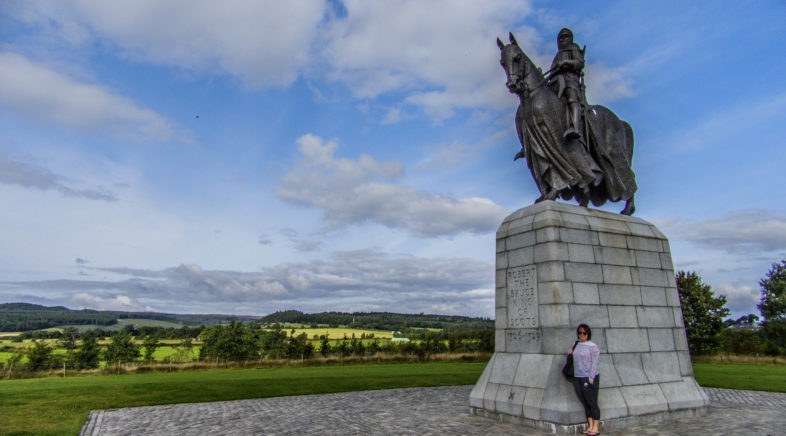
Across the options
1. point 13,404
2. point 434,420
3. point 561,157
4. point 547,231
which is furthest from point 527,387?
point 13,404

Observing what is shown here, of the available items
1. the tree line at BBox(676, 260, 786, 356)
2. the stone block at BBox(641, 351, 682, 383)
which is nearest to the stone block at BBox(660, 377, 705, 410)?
the stone block at BBox(641, 351, 682, 383)

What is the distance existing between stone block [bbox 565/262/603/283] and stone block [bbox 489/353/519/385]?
6.59 feet

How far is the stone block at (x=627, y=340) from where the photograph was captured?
9.12 meters

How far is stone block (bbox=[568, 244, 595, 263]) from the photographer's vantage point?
30.5 ft

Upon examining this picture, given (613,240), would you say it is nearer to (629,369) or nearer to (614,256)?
(614,256)

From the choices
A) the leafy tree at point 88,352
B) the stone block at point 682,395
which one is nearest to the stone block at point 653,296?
the stone block at point 682,395

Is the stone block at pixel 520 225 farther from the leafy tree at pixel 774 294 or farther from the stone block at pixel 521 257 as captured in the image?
the leafy tree at pixel 774 294

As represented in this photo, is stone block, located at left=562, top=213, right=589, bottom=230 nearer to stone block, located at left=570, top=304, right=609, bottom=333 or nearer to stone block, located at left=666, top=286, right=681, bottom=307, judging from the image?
stone block, located at left=570, top=304, right=609, bottom=333

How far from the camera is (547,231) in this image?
926cm

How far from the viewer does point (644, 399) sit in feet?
28.3

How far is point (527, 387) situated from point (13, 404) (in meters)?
14.5

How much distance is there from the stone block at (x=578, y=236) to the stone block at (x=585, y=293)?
911 millimetres

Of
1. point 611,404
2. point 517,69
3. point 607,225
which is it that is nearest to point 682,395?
point 611,404

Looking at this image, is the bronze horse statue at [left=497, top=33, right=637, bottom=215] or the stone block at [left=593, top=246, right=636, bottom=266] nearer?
the stone block at [left=593, top=246, right=636, bottom=266]
